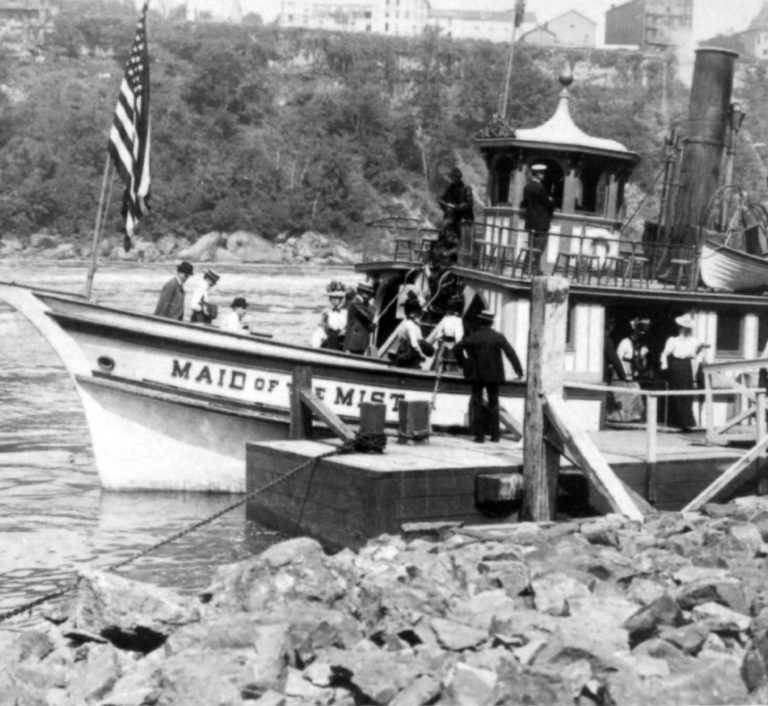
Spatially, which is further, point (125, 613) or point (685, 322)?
point (685, 322)

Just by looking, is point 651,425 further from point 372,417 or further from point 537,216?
point 537,216

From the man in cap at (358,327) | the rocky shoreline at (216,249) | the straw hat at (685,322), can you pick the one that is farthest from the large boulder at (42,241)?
the straw hat at (685,322)

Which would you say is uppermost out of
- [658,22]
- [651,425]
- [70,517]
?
[658,22]

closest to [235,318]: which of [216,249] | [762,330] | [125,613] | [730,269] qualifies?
[730,269]

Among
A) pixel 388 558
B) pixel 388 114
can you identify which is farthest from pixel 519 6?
pixel 388 114

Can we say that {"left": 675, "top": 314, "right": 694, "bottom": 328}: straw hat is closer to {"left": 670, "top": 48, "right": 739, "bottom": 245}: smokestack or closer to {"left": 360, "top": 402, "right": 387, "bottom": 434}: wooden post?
{"left": 670, "top": 48, "right": 739, "bottom": 245}: smokestack

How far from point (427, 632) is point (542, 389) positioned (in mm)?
4671

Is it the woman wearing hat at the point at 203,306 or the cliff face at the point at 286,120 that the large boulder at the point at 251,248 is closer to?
the cliff face at the point at 286,120

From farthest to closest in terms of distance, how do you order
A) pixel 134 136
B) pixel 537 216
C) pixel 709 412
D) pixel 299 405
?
pixel 537 216 → pixel 134 136 → pixel 709 412 → pixel 299 405

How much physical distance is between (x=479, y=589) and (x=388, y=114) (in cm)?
12910

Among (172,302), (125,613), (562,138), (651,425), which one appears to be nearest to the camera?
(125,613)

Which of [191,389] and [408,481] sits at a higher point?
[191,389]

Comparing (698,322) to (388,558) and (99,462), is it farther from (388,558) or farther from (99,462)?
(388,558)

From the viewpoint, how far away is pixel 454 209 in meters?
17.8
